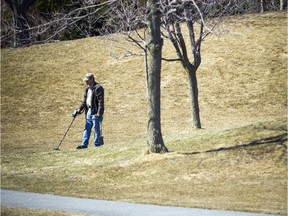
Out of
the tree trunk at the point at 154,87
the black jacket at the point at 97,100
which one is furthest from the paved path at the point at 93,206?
the black jacket at the point at 97,100

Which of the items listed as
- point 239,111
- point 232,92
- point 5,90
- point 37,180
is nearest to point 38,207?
point 37,180

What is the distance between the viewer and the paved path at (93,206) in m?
9.69

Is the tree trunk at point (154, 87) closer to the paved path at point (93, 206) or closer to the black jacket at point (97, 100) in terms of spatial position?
the black jacket at point (97, 100)

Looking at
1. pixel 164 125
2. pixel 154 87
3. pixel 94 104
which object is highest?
pixel 154 87

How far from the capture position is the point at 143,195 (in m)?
11.6

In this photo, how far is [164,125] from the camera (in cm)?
2639

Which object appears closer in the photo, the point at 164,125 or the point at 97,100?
the point at 97,100

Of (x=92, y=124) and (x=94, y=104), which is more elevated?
(x=94, y=104)

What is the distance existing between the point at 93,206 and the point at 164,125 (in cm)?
1604

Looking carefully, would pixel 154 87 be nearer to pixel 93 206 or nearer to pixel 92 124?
Answer: pixel 92 124

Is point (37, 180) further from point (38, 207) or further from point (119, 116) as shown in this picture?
point (119, 116)

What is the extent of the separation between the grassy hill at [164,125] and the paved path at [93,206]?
0.45 m

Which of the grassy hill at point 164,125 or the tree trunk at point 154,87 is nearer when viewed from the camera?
the grassy hill at point 164,125

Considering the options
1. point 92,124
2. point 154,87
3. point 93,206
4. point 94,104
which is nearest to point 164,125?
point 92,124
